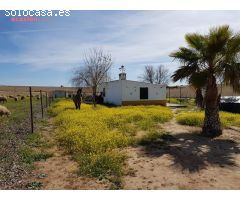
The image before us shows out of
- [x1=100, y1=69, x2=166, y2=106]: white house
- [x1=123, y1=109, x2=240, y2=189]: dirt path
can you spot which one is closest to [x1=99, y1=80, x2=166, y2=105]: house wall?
[x1=100, y1=69, x2=166, y2=106]: white house

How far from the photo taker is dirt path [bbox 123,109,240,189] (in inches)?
242

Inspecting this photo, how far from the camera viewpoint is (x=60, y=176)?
6566 mm

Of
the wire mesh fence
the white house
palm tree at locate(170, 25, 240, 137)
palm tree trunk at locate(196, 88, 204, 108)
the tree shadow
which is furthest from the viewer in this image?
the white house

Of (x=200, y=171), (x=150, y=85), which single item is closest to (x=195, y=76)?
(x=200, y=171)

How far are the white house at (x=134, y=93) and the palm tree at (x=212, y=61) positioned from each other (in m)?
19.3

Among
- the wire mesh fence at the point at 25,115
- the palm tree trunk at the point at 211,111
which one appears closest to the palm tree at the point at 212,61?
the palm tree trunk at the point at 211,111

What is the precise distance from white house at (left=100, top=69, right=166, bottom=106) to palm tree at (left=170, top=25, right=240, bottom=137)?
760 inches

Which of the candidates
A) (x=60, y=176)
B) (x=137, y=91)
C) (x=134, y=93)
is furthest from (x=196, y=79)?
(x=137, y=91)

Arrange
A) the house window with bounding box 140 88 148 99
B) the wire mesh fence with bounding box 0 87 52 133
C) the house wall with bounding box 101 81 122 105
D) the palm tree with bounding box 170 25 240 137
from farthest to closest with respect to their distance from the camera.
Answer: the house window with bounding box 140 88 148 99 → the house wall with bounding box 101 81 122 105 → the wire mesh fence with bounding box 0 87 52 133 → the palm tree with bounding box 170 25 240 137

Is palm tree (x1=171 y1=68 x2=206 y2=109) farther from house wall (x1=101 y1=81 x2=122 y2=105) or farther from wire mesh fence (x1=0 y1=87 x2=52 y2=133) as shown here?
house wall (x1=101 y1=81 x2=122 y2=105)

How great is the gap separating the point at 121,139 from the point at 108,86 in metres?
26.5

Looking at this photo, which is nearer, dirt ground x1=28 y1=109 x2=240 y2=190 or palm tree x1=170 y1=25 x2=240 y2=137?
dirt ground x1=28 y1=109 x2=240 y2=190

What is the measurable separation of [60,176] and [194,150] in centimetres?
449

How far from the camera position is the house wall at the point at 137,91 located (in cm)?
3222
